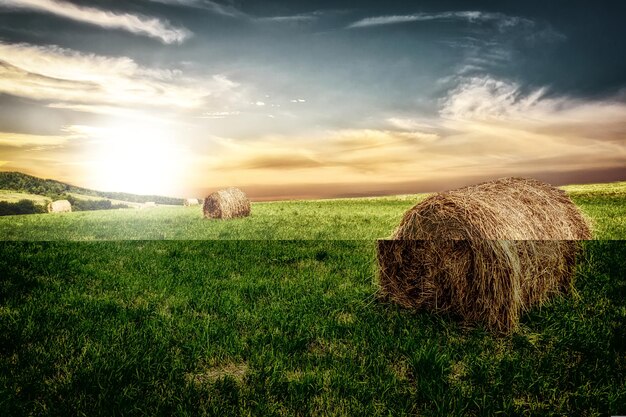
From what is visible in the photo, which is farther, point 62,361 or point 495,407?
point 62,361

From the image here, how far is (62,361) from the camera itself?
5.06 m

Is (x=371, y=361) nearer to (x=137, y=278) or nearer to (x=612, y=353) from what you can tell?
(x=612, y=353)

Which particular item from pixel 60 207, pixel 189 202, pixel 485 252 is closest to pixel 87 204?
pixel 60 207

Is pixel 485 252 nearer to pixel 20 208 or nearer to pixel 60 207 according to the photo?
pixel 20 208

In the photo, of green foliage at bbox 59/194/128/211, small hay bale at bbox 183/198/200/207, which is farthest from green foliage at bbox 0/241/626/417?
small hay bale at bbox 183/198/200/207

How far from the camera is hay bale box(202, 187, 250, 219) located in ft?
78.0

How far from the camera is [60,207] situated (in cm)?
3369

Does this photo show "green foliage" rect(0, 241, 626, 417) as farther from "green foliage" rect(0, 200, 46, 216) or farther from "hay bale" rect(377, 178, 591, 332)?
"green foliage" rect(0, 200, 46, 216)

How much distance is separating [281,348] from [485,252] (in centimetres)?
303

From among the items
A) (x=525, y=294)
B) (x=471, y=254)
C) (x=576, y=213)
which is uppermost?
(x=576, y=213)

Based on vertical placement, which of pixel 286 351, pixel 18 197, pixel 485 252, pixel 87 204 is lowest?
pixel 286 351

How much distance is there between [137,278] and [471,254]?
6242mm

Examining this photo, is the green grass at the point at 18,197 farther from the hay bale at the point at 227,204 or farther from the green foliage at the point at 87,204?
the hay bale at the point at 227,204

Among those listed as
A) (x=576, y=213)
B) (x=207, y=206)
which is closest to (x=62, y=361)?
(x=576, y=213)
